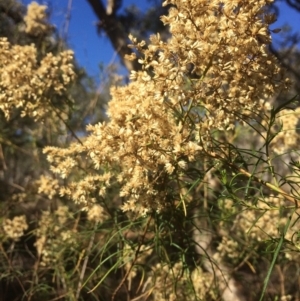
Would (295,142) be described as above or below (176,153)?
above

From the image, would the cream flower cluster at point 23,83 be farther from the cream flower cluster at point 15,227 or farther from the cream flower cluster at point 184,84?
the cream flower cluster at point 15,227

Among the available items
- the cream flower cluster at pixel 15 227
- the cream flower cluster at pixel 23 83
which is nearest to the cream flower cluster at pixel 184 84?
the cream flower cluster at pixel 23 83

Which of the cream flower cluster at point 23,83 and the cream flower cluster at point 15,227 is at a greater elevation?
the cream flower cluster at point 23,83

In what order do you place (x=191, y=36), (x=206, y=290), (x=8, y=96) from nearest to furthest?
(x=191, y=36) < (x=8, y=96) < (x=206, y=290)

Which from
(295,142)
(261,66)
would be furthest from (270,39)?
(295,142)

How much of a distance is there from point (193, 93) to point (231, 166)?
0.20 meters

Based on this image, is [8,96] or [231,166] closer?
[231,166]

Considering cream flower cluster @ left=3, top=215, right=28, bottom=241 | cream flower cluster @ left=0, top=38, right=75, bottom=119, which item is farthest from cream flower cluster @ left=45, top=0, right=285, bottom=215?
cream flower cluster @ left=3, top=215, right=28, bottom=241

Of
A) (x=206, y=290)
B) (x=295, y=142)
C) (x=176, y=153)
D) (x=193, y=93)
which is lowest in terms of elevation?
(x=206, y=290)

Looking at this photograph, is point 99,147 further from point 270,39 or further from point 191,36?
point 270,39

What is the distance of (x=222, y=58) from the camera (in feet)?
3.58

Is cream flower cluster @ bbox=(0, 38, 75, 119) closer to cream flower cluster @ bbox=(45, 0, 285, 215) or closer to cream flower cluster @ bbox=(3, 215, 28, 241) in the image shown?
cream flower cluster @ bbox=(45, 0, 285, 215)

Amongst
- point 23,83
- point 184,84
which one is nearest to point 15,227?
point 23,83

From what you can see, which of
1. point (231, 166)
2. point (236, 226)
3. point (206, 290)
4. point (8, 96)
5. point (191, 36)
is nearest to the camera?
point (191, 36)
